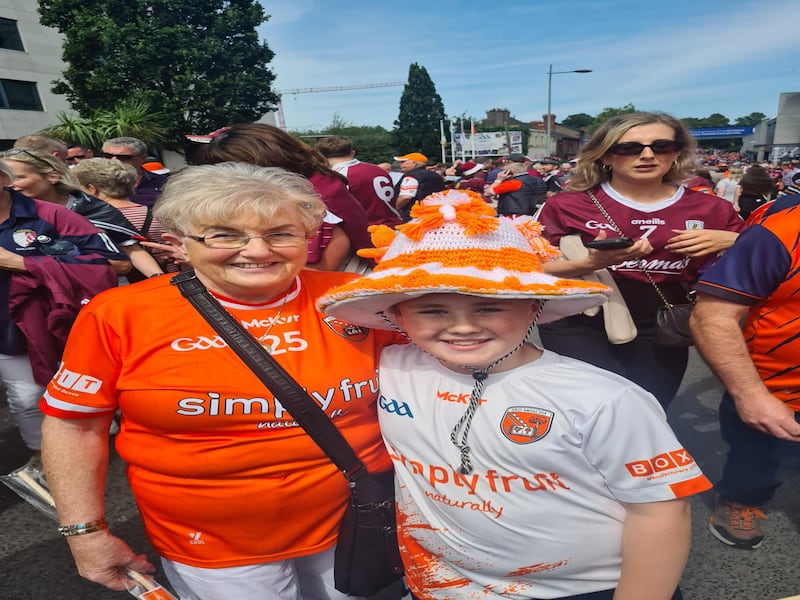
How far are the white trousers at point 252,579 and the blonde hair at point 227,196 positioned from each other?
3.40 feet

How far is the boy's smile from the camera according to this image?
1.11m

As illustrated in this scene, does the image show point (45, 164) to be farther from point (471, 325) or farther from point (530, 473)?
point (530, 473)

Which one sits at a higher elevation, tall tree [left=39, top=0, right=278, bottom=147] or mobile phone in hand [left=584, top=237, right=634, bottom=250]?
tall tree [left=39, top=0, right=278, bottom=147]

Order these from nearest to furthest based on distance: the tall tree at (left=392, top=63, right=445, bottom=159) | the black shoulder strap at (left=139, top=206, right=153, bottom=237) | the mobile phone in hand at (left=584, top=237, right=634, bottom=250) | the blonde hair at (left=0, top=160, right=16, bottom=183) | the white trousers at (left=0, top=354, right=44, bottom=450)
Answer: the mobile phone in hand at (left=584, top=237, right=634, bottom=250), the blonde hair at (left=0, top=160, right=16, bottom=183), the white trousers at (left=0, top=354, right=44, bottom=450), the black shoulder strap at (left=139, top=206, right=153, bottom=237), the tall tree at (left=392, top=63, right=445, bottom=159)

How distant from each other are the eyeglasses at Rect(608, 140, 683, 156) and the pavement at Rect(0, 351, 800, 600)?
1.55m

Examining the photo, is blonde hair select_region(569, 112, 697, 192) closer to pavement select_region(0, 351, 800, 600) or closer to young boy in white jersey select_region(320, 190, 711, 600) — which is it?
young boy in white jersey select_region(320, 190, 711, 600)

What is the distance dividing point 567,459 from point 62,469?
4.58 feet

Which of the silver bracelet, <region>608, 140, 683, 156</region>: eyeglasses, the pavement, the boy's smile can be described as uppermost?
<region>608, 140, 683, 156</region>: eyeglasses

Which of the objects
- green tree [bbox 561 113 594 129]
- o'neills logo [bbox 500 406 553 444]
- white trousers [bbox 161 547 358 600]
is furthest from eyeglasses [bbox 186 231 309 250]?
green tree [bbox 561 113 594 129]

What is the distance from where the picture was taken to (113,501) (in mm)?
2965

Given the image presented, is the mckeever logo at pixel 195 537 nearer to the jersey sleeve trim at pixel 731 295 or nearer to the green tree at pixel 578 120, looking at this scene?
the jersey sleeve trim at pixel 731 295

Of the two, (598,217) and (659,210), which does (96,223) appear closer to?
(598,217)

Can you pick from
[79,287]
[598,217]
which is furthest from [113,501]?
[598,217]

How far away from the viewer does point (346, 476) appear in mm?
1396
